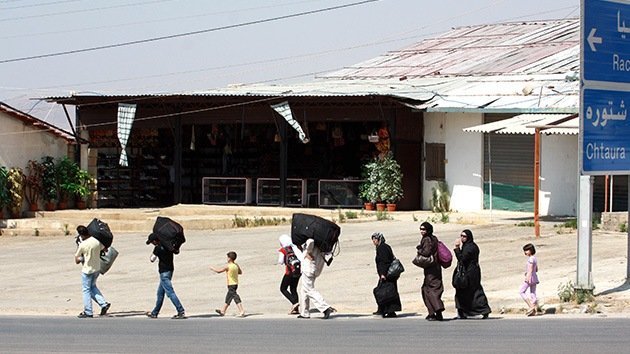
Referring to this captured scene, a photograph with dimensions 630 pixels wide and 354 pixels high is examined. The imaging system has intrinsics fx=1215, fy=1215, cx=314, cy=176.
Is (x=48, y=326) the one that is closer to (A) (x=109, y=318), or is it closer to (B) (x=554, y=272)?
(A) (x=109, y=318)

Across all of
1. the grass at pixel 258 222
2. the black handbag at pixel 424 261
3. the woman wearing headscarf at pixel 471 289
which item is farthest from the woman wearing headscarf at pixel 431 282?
the grass at pixel 258 222

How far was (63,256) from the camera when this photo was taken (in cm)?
3017

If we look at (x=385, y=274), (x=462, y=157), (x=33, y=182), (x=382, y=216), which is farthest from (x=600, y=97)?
→ (x=33, y=182)

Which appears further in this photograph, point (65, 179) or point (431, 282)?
point (65, 179)

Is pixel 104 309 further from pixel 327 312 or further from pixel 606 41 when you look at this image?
pixel 606 41

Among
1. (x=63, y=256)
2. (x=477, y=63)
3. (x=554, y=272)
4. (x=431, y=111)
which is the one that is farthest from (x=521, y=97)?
(x=63, y=256)

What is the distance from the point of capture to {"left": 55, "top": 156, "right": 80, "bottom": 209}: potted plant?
38562 millimetres

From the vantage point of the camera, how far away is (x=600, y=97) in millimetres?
21484

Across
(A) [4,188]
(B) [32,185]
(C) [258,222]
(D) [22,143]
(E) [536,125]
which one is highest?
(E) [536,125]

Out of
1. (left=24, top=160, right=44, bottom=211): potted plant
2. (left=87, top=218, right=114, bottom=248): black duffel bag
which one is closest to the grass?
(left=24, top=160, right=44, bottom=211): potted plant

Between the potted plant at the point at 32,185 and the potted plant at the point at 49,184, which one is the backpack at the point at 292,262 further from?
the potted plant at the point at 49,184

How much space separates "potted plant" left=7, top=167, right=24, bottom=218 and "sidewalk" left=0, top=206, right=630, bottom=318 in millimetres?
1838

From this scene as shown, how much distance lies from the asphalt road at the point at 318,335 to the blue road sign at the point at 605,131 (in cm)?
366

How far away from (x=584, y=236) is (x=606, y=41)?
→ 136 inches
